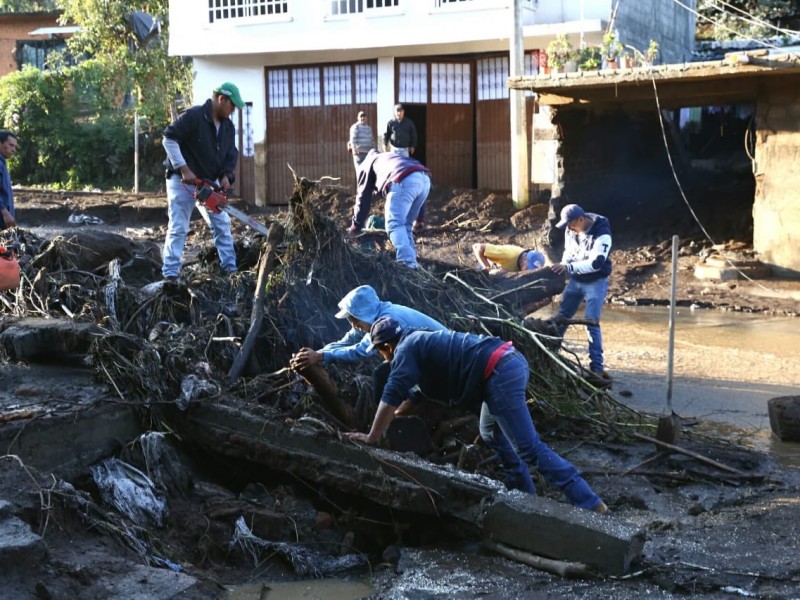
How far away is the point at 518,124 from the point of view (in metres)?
20.1

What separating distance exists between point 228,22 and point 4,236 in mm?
15686

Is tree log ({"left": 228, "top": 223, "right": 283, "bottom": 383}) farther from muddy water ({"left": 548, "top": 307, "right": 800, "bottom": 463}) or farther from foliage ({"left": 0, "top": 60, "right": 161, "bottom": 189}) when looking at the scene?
foliage ({"left": 0, "top": 60, "right": 161, "bottom": 189})

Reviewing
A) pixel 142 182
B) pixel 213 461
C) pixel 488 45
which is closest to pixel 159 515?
pixel 213 461

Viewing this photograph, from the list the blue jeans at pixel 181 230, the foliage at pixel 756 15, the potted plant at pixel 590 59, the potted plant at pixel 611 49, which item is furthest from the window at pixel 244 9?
the blue jeans at pixel 181 230

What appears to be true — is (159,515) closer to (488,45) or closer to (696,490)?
(696,490)

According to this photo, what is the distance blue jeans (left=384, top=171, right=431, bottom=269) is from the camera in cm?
1012

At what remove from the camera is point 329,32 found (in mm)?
23234

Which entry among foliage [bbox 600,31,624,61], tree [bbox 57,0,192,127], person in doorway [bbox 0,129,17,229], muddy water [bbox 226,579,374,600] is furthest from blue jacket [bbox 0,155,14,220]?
tree [bbox 57,0,192,127]

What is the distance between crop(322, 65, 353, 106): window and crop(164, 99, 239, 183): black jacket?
14.7m

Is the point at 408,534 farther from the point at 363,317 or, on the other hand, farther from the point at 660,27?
the point at 660,27

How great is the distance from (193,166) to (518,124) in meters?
11.5

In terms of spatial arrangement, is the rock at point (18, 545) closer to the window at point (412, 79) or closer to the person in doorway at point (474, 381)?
the person in doorway at point (474, 381)

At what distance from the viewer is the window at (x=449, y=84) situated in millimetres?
23359

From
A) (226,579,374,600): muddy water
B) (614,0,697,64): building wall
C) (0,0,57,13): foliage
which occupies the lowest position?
(226,579,374,600): muddy water
